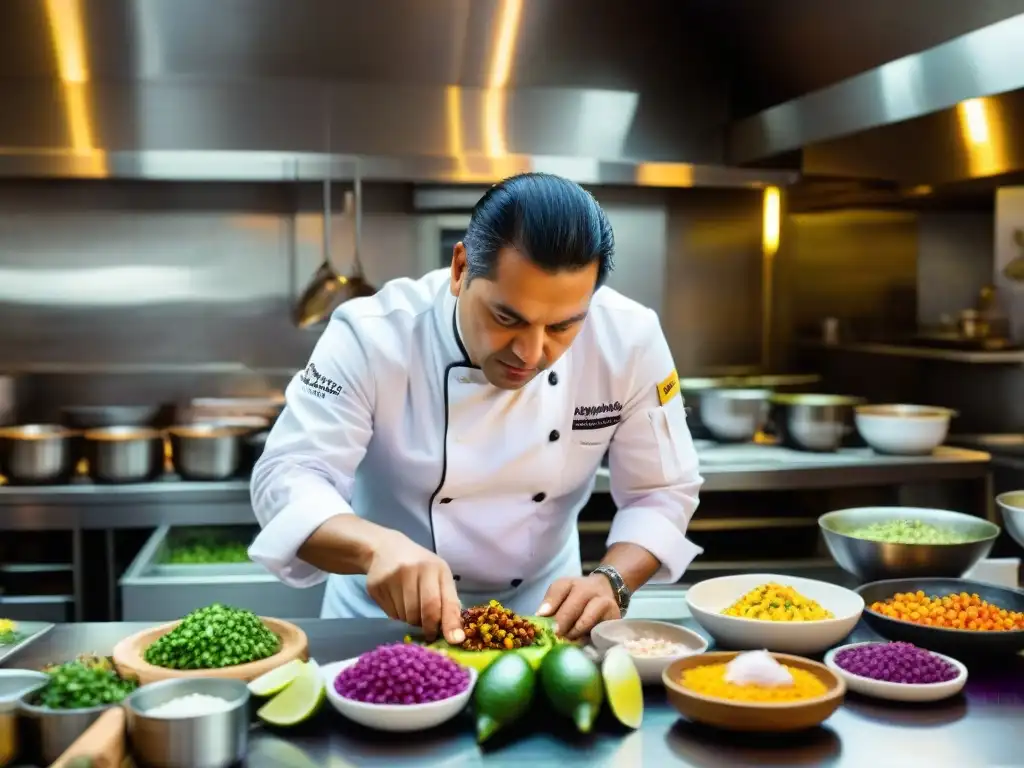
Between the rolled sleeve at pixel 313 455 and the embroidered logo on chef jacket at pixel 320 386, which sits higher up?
the embroidered logo on chef jacket at pixel 320 386

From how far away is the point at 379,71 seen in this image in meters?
4.62

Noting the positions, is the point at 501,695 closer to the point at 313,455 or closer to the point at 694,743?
the point at 694,743

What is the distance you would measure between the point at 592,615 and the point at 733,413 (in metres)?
2.55

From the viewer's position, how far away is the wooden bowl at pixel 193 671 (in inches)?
62.6

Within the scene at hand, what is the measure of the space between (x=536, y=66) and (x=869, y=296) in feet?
6.77

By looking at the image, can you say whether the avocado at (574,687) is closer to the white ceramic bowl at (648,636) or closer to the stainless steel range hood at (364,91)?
the white ceramic bowl at (648,636)

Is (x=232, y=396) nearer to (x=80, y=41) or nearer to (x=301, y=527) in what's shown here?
(x=80, y=41)

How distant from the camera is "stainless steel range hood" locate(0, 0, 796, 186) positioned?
14.4 feet

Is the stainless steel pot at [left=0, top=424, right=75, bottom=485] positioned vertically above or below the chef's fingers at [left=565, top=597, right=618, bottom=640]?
above

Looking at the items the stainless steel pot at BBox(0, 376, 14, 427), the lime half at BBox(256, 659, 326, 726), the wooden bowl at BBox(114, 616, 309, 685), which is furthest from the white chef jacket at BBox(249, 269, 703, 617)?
the stainless steel pot at BBox(0, 376, 14, 427)

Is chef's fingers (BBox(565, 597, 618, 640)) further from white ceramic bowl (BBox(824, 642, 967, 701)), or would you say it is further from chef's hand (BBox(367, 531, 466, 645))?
white ceramic bowl (BBox(824, 642, 967, 701))

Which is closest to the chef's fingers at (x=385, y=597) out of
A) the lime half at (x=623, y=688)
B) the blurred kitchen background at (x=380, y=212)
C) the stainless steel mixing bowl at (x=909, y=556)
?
the lime half at (x=623, y=688)

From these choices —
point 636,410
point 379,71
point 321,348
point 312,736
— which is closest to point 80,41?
point 379,71

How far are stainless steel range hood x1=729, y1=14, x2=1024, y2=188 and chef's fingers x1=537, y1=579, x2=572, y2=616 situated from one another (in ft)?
5.68
